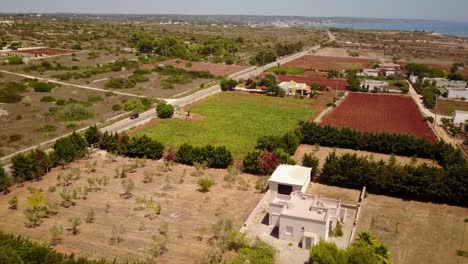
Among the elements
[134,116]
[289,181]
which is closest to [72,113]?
[134,116]

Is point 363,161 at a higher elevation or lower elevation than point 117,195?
higher

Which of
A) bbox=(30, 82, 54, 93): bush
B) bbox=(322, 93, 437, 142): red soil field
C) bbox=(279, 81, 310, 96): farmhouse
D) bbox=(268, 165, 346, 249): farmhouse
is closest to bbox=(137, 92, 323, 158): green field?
bbox=(279, 81, 310, 96): farmhouse

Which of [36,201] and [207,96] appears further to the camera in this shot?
[207,96]

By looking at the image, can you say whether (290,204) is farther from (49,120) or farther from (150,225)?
(49,120)

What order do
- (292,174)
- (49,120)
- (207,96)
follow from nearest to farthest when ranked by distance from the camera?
(292,174) → (49,120) → (207,96)

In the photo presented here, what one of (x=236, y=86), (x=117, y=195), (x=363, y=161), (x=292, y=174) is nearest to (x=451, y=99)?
(x=236, y=86)
